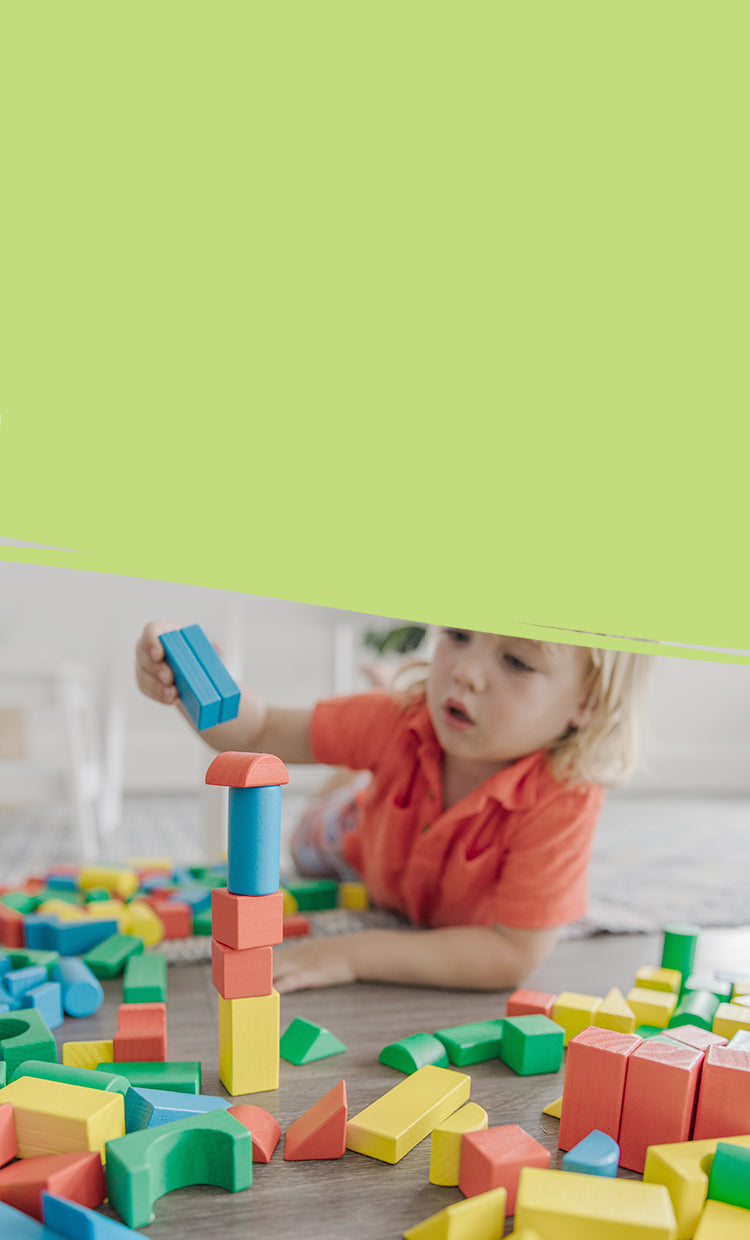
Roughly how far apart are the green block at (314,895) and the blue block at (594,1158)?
0.66 metres

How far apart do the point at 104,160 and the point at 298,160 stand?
0.36 ft

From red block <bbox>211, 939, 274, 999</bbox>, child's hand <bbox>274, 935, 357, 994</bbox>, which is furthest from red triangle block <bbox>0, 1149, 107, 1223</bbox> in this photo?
child's hand <bbox>274, 935, 357, 994</bbox>

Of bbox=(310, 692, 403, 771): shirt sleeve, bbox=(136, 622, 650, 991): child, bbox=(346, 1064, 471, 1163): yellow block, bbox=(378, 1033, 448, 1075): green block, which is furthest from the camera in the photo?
bbox=(310, 692, 403, 771): shirt sleeve

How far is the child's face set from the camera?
0.84m

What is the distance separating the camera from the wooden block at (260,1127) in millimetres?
454

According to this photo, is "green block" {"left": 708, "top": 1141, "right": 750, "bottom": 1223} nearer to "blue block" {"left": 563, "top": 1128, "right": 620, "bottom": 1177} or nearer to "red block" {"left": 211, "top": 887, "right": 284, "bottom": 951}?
"blue block" {"left": 563, "top": 1128, "right": 620, "bottom": 1177}

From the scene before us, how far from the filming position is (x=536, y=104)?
510mm

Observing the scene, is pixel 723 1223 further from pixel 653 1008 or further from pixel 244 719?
pixel 244 719

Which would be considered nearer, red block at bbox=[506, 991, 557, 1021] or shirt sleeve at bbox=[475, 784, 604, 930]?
red block at bbox=[506, 991, 557, 1021]

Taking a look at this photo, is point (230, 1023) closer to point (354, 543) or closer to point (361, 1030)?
point (361, 1030)

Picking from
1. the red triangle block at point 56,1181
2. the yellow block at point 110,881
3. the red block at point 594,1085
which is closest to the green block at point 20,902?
the yellow block at point 110,881

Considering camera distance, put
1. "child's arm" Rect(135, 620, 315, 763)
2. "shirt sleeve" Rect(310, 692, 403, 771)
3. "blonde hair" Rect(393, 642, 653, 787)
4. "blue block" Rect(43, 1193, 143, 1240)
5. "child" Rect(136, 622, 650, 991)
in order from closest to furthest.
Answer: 1. "blue block" Rect(43, 1193, 143, 1240)
2. "child's arm" Rect(135, 620, 315, 763)
3. "child" Rect(136, 622, 650, 991)
4. "blonde hair" Rect(393, 642, 653, 787)
5. "shirt sleeve" Rect(310, 692, 403, 771)

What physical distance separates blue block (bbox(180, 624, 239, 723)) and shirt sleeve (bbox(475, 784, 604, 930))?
0.37 metres

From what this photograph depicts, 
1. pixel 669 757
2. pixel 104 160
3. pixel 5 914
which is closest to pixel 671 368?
pixel 104 160
